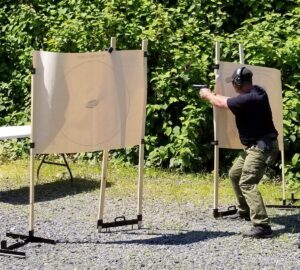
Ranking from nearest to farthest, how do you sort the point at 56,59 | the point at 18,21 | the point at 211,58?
the point at 56,59 < the point at 211,58 < the point at 18,21

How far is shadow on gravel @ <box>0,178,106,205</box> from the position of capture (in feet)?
29.9

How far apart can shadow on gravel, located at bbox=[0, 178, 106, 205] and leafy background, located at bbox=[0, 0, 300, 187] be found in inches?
50.2

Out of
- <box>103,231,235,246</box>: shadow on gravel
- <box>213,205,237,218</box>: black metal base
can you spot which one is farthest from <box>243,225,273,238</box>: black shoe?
<box>213,205,237,218</box>: black metal base

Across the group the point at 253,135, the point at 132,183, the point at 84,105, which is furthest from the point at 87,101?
the point at 132,183

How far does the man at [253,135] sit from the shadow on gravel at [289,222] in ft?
1.33

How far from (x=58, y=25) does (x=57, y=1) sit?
97cm

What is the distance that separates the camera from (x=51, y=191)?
9570mm

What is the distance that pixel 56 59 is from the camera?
691cm

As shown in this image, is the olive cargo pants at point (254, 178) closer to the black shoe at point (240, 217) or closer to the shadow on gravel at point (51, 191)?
the black shoe at point (240, 217)

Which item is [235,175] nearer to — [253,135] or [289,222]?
[253,135]

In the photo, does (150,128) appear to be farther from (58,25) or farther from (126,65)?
(126,65)

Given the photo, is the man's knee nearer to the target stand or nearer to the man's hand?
the man's hand

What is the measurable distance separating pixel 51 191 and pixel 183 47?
303cm

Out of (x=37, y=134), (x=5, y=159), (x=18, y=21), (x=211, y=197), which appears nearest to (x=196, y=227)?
(x=211, y=197)
